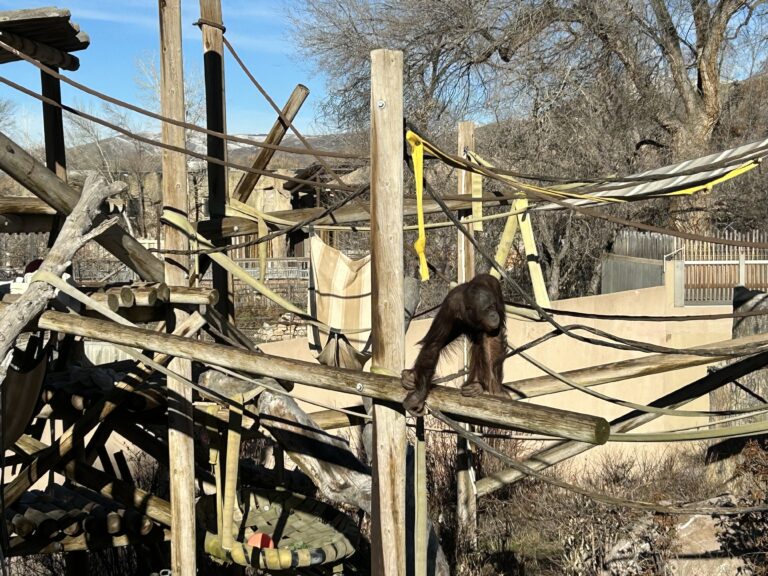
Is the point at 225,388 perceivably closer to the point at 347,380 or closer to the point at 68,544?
the point at 68,544

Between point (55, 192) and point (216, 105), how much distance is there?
2.07 metres

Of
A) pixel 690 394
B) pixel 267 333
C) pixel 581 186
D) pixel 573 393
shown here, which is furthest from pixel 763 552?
pixel 267 333

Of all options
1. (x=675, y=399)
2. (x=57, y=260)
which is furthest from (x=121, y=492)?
(x=675, y=399)

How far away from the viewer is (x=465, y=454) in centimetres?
742

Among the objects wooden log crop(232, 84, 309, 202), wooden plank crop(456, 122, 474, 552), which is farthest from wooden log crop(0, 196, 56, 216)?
wooden plank crop(456, 122, 474, 552)

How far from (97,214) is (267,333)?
14.0m

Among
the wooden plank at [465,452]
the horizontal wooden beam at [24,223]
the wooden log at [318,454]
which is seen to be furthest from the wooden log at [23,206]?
the wooden plank at [465,452]

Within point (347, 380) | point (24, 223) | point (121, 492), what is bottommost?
point (121, 492)

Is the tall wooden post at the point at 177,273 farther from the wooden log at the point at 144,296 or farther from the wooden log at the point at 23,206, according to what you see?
the wooden log at the point at 23,206

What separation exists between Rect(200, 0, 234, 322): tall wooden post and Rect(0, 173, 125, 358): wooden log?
7.24ft

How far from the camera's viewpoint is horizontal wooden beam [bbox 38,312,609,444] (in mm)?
3117

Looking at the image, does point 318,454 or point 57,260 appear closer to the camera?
point 57,260

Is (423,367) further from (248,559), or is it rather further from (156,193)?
(156,193)

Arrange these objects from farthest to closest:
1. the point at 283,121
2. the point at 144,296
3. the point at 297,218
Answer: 1. the point at 297,218
2. the point at 283,121
3. the point at 144,296
